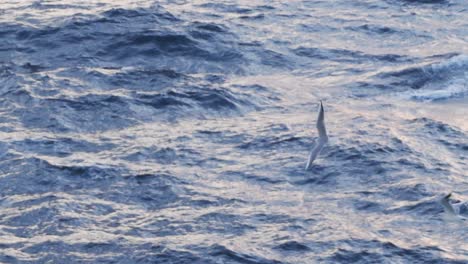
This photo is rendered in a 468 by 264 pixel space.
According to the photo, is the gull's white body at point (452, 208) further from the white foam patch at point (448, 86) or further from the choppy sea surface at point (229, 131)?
the white foam patch at point (448, 86)

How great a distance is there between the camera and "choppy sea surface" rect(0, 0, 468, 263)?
521 inches

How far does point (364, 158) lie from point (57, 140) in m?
4.86

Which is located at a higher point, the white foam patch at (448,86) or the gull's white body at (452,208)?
the white foam patch at (448,86)

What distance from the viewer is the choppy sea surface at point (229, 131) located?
1323 cm

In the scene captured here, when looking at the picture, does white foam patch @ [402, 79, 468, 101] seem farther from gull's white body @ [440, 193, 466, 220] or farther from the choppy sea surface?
gull's white body @ [440, 193, 466, 220]

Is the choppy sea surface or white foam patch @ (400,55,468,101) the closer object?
the choppy sea surface

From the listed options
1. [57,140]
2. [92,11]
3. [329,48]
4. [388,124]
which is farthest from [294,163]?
[92,11]

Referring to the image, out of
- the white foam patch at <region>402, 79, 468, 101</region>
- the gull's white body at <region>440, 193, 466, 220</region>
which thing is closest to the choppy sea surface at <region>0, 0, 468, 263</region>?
the white foam patch at <region>402, 79, 468, 101</region>

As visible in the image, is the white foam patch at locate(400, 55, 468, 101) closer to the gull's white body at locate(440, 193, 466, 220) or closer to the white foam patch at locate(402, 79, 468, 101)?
the white foam patch at locate(402, 79, 468, 101)

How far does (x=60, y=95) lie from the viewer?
1806cm

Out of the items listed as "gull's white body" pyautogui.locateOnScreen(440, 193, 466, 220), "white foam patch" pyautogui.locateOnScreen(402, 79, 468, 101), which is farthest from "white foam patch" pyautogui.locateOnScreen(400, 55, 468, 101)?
"gull's white body" pyautogui.locateOnScreen(440, 193, 466, 220)

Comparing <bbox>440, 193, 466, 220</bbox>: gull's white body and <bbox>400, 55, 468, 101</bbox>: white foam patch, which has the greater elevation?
<bbox>400, 55, 468, 101</bbox>: white foam patch

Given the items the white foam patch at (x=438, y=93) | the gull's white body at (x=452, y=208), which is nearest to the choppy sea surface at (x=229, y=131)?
the white foam patch at (x=438, y=93)

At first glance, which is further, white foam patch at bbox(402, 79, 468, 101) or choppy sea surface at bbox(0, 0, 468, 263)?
white foam patch at bbox(402, 79, 468, 101)
